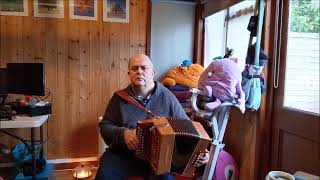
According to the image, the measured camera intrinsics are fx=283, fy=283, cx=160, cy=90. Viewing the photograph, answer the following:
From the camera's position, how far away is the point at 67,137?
309cm

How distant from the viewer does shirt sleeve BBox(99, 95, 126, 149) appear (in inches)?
67.3

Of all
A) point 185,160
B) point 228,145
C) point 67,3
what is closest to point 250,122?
point 228,145

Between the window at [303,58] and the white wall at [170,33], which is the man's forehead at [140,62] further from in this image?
the white wall at [170,33]

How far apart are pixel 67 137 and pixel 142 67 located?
1677 mm

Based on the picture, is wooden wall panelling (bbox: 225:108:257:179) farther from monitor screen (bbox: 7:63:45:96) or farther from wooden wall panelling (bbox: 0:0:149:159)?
monitor screen (bbox: 7:63:45:96)

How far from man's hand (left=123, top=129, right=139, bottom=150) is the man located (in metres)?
0.01

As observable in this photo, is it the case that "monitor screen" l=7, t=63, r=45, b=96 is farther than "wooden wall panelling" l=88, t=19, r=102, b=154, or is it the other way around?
"wooden wall panelling" l=88, t=19, r=102, b=154

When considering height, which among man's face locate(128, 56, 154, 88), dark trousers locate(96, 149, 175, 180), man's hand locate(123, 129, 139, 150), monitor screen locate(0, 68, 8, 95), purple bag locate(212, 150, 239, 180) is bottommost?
purple bag locate(212, 150, 239, 180)

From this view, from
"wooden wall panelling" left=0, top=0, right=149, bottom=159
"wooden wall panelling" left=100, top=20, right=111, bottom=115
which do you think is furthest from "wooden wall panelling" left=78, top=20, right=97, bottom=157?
"wooden wall panelling" left=100, top=20, right=111, bottom=115

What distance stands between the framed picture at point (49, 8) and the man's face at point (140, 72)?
1.52 metres

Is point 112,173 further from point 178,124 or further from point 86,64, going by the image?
point 86,64

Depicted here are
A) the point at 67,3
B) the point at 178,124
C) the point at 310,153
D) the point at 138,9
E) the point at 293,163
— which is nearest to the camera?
the point at 178,124

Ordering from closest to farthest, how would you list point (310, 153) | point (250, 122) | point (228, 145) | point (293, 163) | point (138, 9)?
point (310, 153)
point (293, 163)
point (250, 122)
point (228, 145)
point (138, 9)

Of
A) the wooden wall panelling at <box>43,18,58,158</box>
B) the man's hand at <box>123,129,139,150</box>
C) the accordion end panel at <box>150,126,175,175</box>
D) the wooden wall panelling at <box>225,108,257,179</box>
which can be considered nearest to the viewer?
the accordion end panel at <box>150,126,175,175</box>
